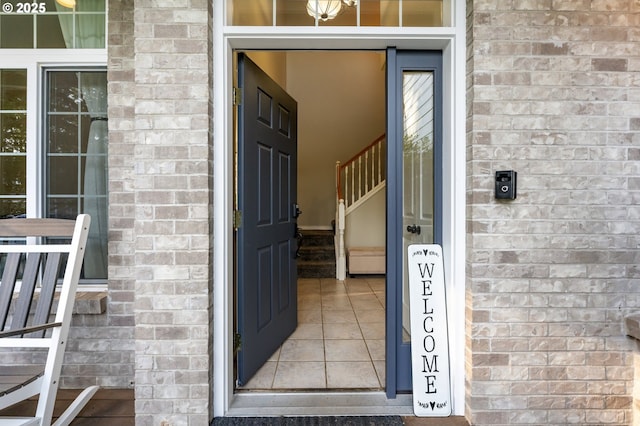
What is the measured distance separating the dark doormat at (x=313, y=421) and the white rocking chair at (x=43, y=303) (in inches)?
29.8

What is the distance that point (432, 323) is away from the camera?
188 cm

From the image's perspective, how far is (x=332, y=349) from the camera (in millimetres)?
2584

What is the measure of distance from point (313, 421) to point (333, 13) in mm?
2140

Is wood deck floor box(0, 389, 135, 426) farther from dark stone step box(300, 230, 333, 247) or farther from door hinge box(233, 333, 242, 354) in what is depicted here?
dark stone step box(300, 230, 333, 247)

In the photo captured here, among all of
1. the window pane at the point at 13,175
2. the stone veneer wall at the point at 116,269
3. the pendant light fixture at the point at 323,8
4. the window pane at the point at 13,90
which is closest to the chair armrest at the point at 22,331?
the stone veneer wall at the point at 116,269

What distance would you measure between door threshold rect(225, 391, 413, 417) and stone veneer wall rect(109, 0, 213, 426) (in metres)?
0.27

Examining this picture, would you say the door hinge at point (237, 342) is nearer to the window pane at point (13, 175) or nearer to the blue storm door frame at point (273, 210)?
the blue storm door frame at point (273, 210)

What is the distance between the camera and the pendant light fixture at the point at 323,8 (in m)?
1.84

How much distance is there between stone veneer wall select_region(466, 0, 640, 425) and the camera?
5.63ft

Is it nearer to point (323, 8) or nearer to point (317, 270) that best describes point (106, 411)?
point (323, 8)

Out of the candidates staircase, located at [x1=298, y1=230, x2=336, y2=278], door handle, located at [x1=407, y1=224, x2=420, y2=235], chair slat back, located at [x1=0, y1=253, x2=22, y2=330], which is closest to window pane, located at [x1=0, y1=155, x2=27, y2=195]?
chair slat back, located at [x1=0, y1=253, x2=22, y2=330]

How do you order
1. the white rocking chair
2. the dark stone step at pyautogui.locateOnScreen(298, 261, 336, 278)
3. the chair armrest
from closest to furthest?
the chair armrest, the white rocking chair, the dark stone step at pyautogui.locateOnScreen(298, 261, 336, 278)

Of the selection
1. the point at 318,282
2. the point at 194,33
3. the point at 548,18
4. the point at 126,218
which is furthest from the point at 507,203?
the point at 318,282

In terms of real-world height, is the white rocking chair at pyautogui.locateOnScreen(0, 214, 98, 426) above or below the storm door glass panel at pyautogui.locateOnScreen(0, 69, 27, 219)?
below
